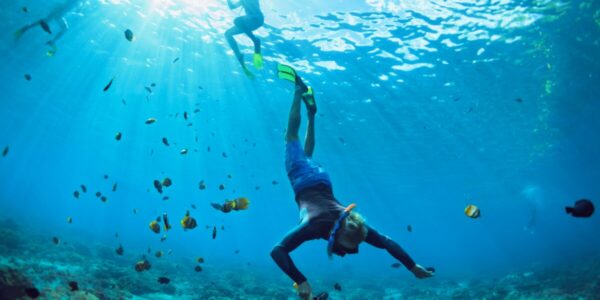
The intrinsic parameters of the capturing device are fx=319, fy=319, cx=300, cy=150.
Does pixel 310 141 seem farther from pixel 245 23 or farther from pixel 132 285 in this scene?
pixel 132 285

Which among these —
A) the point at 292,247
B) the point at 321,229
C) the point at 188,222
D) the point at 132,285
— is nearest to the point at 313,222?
the point at 321,229

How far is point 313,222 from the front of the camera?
4594mm

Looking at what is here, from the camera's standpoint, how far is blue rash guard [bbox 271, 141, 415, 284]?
171 inches

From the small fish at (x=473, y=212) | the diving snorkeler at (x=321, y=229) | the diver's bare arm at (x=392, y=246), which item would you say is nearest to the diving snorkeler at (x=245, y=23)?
the diving snorkeler at (x=321, y=229)

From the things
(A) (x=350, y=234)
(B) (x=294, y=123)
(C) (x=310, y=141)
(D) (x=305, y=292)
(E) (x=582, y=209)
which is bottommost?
(D) (x=305, y=292)

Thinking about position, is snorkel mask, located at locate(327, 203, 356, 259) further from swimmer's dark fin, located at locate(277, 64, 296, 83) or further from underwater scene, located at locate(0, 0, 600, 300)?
swimmer's dark fin, located at locate(277, 64, 296, 83)

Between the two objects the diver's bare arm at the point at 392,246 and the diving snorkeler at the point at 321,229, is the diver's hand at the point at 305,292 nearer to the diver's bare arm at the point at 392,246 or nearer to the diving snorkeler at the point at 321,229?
the diving snorkeler at the point at 321,229

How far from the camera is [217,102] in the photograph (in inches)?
1067

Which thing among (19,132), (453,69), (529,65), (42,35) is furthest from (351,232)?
(19,132)

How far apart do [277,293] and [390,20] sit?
14.8m

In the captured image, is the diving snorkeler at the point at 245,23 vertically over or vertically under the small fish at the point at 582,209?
under

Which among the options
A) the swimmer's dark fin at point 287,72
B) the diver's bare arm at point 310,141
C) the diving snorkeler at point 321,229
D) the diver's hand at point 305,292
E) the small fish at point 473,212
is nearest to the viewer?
the diver's hand at point 305,292

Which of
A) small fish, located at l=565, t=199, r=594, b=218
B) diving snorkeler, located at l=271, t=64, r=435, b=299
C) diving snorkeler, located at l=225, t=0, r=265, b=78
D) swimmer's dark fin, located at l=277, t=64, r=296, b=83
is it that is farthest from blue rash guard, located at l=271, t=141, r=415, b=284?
diving snorkeler, located at l=225, t=0, r=265, b=78

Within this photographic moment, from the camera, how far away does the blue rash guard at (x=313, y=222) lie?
4.34 m
